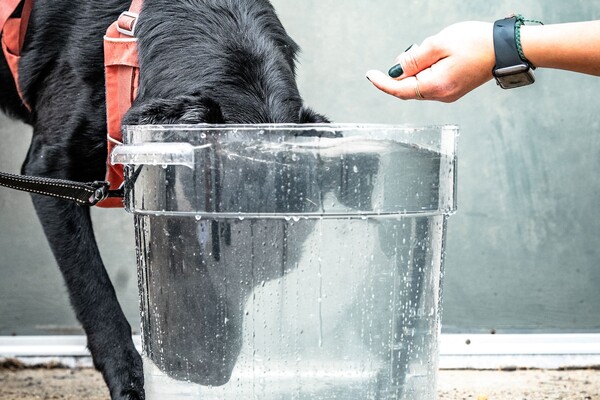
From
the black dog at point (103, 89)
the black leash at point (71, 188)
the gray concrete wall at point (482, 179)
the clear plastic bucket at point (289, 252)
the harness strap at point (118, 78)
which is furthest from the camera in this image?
the gray concrete wall at point (482, 179)

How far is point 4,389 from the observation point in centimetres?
248

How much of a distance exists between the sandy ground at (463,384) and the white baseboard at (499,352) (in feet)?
0.10

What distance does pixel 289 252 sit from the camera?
1.26 metres

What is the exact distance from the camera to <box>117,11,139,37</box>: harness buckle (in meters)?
1.95

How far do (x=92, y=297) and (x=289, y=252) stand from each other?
95 centimetres

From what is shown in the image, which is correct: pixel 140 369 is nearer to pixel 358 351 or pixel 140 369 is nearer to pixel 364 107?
pixel 358 351

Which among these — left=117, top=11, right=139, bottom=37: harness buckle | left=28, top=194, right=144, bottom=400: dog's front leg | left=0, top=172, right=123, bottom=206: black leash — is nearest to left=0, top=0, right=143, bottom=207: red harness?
left=117, top=11, right=139, bottom=37: harness buckle

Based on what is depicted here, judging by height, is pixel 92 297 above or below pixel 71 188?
below

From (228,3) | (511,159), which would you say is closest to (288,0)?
(228,3)

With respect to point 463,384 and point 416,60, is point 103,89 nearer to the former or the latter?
point 416,60

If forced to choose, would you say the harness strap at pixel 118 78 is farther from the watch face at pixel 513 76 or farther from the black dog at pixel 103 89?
the watch face at pixel 513 76

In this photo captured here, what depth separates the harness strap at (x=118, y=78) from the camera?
185 cm

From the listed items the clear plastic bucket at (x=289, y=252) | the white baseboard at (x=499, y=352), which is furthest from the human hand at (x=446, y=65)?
the white baseboard at (x=499, y=352)

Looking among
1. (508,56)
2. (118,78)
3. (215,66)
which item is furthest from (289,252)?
(118,78)
